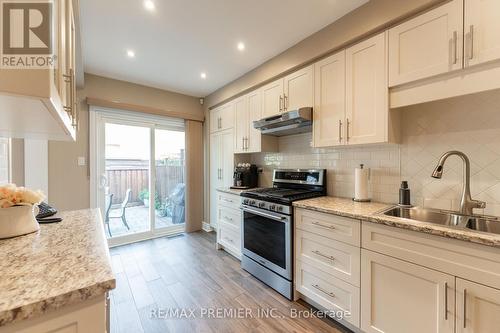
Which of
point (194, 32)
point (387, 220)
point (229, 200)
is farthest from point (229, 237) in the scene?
point (194, 32)

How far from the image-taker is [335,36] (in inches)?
78.3

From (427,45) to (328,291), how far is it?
1.94m

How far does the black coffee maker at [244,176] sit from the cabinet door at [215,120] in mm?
902

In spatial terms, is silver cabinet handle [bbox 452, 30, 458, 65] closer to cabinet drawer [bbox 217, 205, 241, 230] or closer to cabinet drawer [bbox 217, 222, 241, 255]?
cabinet drawer [bbox 217, 205, 241, 230]

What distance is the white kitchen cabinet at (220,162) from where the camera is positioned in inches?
139

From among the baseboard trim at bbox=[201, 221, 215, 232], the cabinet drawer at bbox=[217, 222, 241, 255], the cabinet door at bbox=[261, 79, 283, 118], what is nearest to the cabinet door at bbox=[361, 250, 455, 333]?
the cabinet drawer at bbox=[217, 222, 241, 255]

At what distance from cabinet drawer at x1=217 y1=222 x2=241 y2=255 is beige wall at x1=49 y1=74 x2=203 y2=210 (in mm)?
1924

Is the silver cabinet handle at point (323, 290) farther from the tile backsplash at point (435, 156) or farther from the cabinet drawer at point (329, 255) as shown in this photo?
the tile backsplash at point (435, 156)

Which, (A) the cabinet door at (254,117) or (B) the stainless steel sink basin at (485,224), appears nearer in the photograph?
(B) the stainless steel sink basin at (485,224)

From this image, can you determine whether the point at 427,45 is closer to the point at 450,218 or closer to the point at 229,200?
the point at 450,218

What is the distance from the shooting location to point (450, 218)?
61.6 inches

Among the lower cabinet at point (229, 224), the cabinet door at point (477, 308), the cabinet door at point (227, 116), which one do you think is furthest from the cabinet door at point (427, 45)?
the cabinet door at point (227, 116)

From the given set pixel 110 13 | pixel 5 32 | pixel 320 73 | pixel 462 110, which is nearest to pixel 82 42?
pixel 110 13

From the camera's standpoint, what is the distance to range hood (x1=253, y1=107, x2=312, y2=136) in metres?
2.21
